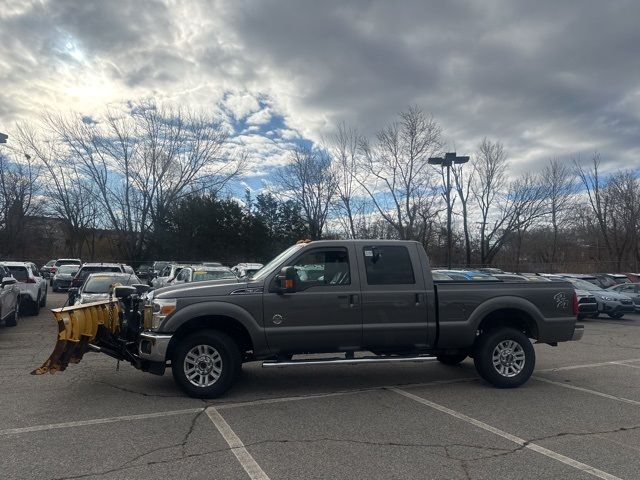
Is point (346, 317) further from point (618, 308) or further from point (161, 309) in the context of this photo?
point (618, 308)

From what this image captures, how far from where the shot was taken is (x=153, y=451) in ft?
15.8

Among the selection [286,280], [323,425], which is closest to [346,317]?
[286,280]

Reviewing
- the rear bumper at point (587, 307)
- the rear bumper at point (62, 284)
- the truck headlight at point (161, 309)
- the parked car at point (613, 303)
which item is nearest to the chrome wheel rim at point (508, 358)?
the truck headlight at point (161, 309)

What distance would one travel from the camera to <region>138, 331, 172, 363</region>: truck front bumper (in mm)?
6453

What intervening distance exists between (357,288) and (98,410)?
136 inches

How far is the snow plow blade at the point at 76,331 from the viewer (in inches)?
254

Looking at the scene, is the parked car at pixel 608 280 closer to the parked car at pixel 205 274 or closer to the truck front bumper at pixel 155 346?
the parked car at pixel 205 274

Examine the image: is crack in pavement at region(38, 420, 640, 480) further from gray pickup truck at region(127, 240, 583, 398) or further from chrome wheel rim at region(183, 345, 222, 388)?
gray pickup truck at region(127, 240, 583, 398)

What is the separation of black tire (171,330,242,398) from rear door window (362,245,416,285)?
2079 mm

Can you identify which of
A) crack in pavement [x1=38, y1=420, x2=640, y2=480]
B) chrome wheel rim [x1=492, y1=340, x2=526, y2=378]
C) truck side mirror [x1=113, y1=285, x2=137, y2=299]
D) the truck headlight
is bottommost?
crack in pavement [x1=38, y1=420, x2=640, y2=480]

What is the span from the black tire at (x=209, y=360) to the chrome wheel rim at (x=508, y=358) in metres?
3.62

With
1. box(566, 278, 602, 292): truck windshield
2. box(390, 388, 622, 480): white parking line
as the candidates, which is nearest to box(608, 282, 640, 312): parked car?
box(566, 278, 602, 292): truck windshield

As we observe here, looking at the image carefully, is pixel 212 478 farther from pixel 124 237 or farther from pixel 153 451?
pixel 124 237

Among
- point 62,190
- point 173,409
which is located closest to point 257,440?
point 173,409
